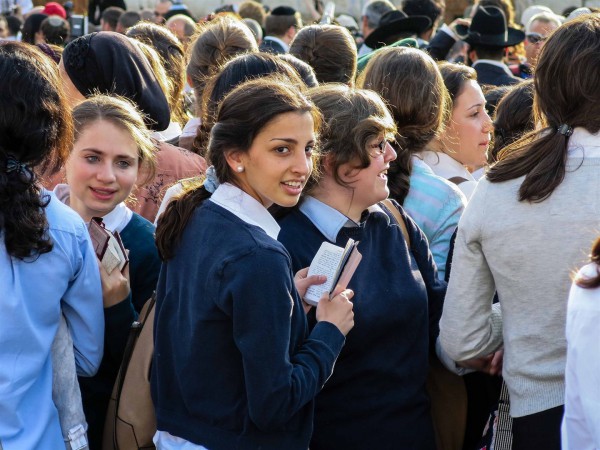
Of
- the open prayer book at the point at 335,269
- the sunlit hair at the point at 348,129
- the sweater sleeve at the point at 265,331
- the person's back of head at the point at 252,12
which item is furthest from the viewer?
the person's back of head at the point at 252,12

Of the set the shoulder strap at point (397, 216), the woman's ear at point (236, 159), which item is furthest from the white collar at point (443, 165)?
the woman's ear at point (236, 159)

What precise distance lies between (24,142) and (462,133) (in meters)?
2.24

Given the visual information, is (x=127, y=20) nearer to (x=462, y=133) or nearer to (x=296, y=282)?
(x=462, y=133)

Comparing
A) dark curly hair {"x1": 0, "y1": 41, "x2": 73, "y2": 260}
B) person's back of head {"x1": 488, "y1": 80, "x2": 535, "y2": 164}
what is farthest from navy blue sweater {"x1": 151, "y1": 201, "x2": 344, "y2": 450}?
person's back of head {"x1": 488, "y1": 80, "x2": 535, "y2": 164}

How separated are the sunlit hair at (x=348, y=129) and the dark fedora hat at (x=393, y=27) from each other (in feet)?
14.5

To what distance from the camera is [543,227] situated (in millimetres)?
2527

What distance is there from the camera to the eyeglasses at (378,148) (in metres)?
3.02

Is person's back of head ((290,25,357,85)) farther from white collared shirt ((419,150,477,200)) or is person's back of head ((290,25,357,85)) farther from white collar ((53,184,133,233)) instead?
white collar ((53,184,133,233))

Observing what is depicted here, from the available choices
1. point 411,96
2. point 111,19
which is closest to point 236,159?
point 411,96

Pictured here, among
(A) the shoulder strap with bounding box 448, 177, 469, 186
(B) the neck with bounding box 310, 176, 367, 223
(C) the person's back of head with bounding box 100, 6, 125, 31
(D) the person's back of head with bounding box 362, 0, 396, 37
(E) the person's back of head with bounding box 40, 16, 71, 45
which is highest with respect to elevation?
(B) the neck with bounding box 310, 176, 367, 223

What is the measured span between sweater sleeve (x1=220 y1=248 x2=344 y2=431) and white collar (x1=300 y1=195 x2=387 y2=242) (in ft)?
1.83

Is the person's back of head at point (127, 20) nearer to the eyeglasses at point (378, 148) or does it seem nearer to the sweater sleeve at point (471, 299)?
the eyeglasses at point (378, 148)

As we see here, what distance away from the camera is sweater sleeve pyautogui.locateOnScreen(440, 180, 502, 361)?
2.66 m

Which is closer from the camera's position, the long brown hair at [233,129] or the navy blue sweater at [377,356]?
the long brown hair at [233,129]
